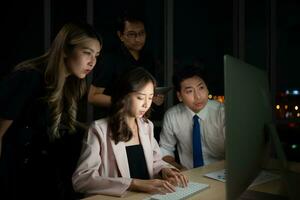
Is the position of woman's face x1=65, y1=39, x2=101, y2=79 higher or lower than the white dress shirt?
higher

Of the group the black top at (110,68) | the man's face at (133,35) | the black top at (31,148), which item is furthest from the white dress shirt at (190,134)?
the black top at (31,148)

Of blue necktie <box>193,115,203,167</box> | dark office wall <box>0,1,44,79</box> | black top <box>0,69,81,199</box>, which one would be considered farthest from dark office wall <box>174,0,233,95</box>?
black top <box>0,69,81,199</box>

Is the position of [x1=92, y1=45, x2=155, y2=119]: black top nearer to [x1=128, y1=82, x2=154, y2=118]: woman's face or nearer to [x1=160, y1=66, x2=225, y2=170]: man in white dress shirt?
[x1=160, y1=66, x2=225, y2=170]: man in white dress shirt

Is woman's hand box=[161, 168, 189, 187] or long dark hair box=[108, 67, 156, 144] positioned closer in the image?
woman's hand box=[161, 168, 189, 187]

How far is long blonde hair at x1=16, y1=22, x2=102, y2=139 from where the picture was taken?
1.82 m

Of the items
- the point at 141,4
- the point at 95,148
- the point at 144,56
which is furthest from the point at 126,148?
the point at 141,4

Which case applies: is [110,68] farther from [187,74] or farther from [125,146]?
[125,146]

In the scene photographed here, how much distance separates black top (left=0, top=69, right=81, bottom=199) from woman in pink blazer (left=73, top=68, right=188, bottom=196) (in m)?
0.08

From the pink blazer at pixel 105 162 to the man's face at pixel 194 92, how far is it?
443mm

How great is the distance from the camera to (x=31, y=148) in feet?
5.65

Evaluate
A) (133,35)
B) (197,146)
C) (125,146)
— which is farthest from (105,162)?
(133,35)

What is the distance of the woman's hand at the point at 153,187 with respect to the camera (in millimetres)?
1562

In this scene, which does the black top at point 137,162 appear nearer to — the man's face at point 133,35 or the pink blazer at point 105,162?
the pink blazer at point 105,162

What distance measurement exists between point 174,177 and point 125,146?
13.0 inches
